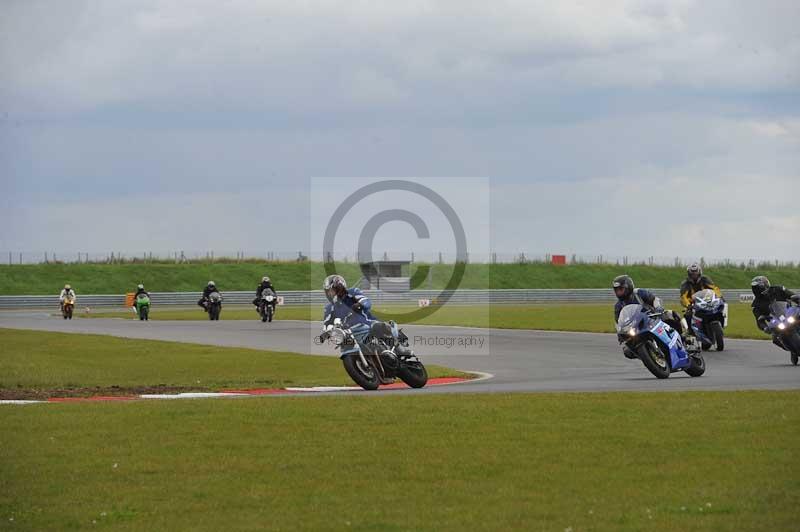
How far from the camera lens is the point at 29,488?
11078mm

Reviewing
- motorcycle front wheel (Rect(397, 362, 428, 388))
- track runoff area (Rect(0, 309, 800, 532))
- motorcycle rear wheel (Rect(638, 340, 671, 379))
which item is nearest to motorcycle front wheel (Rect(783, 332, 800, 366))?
track runoff area (Rect(0, 309, 800, 532))

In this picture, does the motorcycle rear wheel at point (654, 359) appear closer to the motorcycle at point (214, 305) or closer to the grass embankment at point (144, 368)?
the grass embankment at point (144, 368)

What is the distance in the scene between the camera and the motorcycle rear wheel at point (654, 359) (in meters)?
22.1

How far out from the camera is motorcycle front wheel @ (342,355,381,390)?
69.6 ft

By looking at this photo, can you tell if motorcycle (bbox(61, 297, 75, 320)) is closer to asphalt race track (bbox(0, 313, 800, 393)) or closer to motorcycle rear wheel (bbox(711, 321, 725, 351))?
asphalt race track (bbox(0, 313, 800, 393))

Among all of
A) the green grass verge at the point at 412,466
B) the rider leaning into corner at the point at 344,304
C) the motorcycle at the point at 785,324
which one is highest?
the rider leaning into corner at the point at 344,304

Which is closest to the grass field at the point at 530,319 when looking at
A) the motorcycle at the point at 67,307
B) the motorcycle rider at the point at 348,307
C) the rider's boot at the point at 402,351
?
the motorcycle at the point at 67,307

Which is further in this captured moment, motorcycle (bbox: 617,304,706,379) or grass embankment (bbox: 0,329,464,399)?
grass embankment (bbox: 0,329,464,399)

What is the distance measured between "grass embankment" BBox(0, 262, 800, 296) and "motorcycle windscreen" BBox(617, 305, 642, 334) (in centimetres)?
6490

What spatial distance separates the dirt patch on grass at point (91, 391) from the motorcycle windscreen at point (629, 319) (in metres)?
7.44

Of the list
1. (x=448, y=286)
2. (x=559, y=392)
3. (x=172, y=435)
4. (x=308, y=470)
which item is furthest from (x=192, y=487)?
(x=448, y=286)

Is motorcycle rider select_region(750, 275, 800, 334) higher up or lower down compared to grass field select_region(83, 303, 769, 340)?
higher up

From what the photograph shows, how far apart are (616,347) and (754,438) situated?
20.8 m

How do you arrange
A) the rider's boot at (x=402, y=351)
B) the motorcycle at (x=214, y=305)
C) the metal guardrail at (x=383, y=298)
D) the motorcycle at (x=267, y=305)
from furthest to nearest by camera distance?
the metal guardrail at (x=383, y=298) < the motorcycle at (x=214, y=305) < the motorcycle at (x=267, y=305) < the rider's boot at (x=402, y=351)
